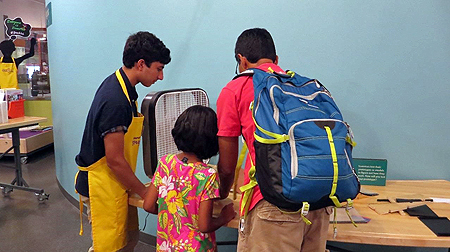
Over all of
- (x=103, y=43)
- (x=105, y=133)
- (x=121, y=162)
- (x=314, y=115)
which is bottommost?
(x=121, y=162)

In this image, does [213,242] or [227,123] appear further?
[213,242]

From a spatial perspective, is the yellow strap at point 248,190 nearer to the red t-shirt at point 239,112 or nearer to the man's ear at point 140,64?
the red t-shirt at point 239,112

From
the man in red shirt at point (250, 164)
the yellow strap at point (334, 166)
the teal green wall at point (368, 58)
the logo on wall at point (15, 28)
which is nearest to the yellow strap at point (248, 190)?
the man in red shirt at point (250, 164)

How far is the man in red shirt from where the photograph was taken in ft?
3.77

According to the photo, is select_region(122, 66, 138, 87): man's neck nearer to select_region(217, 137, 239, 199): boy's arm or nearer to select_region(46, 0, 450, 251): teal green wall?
select_region(217, 137, 239, 199): boy's arm

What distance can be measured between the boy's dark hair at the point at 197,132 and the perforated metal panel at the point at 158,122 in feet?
1.06

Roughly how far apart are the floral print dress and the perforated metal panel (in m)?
0.29

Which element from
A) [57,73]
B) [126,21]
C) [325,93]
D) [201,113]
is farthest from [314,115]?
[57,73]

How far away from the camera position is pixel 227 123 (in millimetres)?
1245

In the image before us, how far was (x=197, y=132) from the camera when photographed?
1.39m

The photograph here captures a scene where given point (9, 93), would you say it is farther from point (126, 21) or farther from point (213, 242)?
point (213, 242)

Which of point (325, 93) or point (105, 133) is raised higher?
point (325, 93)

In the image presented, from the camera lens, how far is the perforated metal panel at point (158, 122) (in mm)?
1696

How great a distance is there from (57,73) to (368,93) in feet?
9.62
